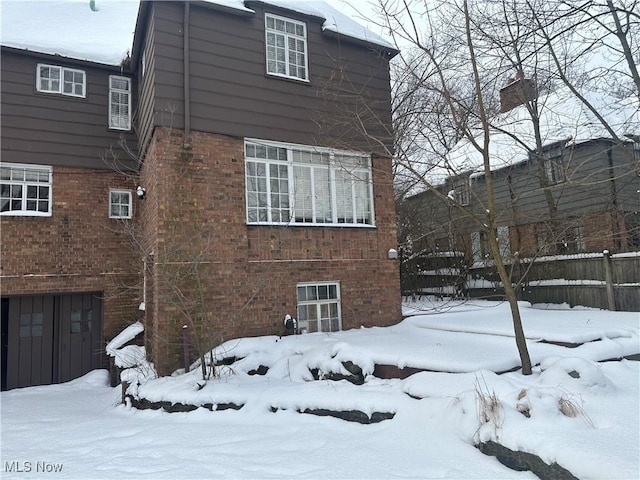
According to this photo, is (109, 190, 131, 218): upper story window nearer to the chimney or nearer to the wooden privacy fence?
the wooden privacy fence

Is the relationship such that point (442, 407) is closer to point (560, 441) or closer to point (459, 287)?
point (560, 441)

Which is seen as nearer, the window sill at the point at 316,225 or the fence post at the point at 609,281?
the window sill at the point at 316,225

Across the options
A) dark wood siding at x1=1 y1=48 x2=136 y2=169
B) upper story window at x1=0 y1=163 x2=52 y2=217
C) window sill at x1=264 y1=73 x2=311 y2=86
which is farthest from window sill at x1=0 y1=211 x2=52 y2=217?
window sill at x1=264 y1=73 x2=311 y2=86

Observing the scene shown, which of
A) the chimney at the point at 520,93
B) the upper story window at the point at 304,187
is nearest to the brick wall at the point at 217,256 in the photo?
the upper story window at the point at 304,187

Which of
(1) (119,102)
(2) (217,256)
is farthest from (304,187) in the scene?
(1) (119,102)

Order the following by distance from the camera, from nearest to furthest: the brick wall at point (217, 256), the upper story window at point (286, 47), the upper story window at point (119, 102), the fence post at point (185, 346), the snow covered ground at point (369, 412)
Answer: the snow covered ground at point (369, 412) < the fence post at point (185, 346) < the brick wall at point (217, 256) < the upper story window at point (286, 47) < the upper story window at point (119, 102)

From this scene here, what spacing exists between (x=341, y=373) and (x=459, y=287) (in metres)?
9.98

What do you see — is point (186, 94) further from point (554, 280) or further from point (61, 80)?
point (554, 280)

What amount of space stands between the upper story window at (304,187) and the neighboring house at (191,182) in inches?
1.2

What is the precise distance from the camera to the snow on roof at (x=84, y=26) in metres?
9.93

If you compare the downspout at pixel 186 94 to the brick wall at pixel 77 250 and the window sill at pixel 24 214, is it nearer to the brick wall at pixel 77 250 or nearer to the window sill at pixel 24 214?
the brick wall at pixel 77 250

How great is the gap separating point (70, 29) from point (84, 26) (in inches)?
26.2

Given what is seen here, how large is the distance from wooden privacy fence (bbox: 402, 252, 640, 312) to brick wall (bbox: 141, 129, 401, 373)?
3625 mm

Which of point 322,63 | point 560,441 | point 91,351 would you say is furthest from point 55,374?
point 560,441
